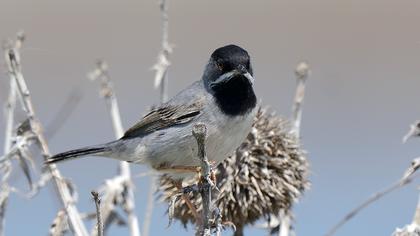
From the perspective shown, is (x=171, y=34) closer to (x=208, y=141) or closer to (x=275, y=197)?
(x=275, y=197)

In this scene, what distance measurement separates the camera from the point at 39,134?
15.6 ft

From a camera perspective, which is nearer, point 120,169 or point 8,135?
point 8,135

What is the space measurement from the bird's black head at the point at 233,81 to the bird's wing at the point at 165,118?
13 cm

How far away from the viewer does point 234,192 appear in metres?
5.29

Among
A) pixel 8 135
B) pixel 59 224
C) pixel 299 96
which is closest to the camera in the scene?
pixel 59 224

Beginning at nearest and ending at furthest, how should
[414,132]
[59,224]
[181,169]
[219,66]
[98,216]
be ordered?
[98,216]
[414,132]
[59,224]
[219,66]
[181,169]

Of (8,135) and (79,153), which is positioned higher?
(8,135)

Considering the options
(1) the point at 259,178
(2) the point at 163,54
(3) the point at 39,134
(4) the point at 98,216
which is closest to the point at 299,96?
(1) the point at 259,178

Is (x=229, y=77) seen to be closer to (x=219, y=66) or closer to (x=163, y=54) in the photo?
(x=219, y=66)

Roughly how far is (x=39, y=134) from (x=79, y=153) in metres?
0.22

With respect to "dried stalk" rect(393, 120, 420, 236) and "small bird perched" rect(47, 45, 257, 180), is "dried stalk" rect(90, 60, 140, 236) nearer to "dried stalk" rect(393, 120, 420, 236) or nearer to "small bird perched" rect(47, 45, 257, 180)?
"small bird perched" rect(47, 45, 257, 180)

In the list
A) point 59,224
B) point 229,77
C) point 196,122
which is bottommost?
point 59,224

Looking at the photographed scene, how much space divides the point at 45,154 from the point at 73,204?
32 centimetres

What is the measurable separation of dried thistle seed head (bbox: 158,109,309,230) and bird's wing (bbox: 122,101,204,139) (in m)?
0.51
